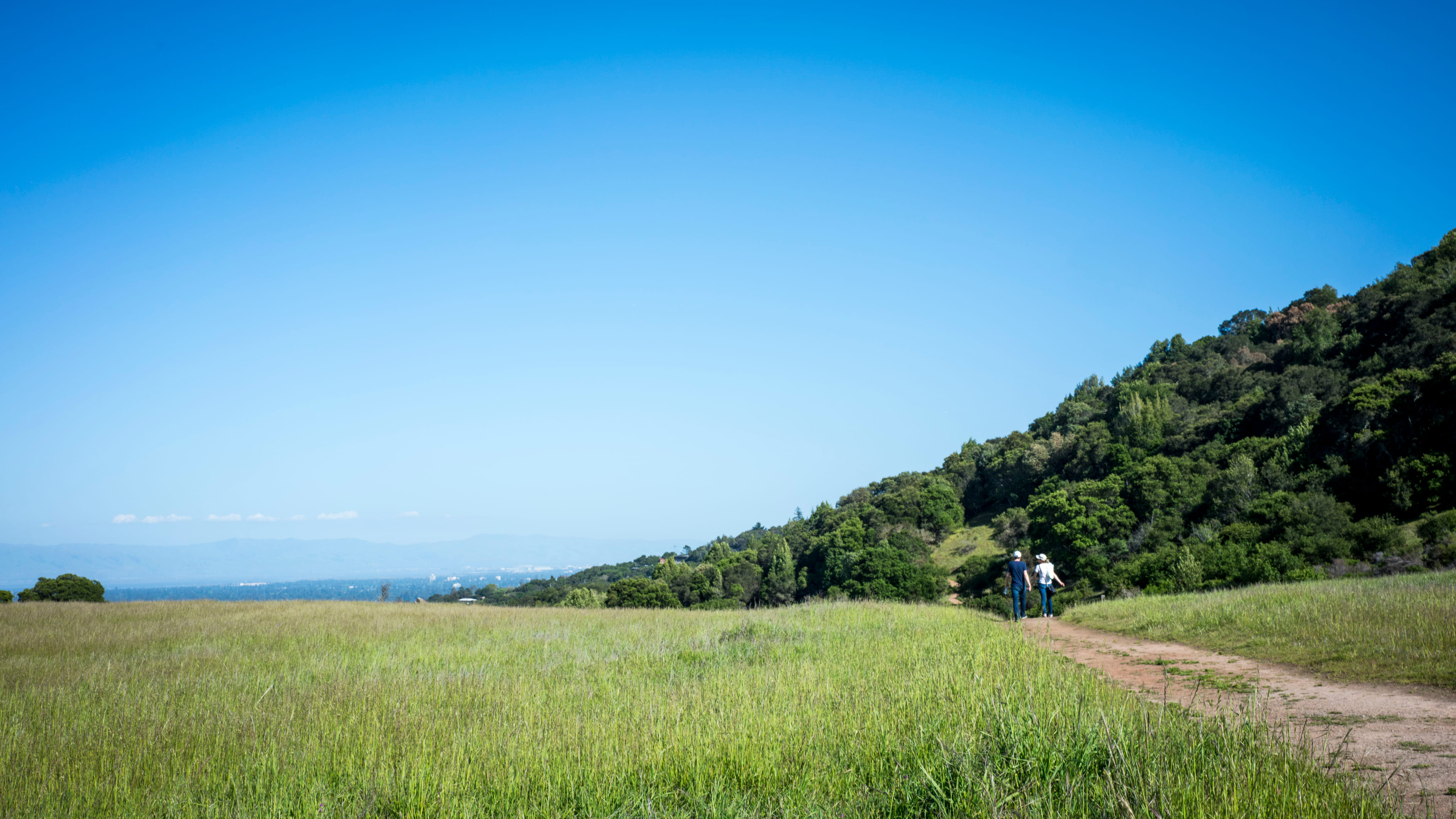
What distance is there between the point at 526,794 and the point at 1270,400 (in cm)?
6962

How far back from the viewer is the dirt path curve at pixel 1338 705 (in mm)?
4738

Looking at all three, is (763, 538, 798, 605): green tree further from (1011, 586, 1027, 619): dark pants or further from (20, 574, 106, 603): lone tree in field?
(1011, 586, 1027, 619): dark pants

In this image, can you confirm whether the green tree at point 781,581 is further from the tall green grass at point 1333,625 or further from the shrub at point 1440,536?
the tall green grass at point 1333,625

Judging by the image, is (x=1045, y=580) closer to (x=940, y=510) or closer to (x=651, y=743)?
(x=651, y=743)

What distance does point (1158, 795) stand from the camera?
3857mm

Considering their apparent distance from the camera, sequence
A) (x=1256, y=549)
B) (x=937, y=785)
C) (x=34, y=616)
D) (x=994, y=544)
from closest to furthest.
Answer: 1. (x=937, y=785)
2. (x=34, y=616)
3. (x=1256, y=549)
4. (x=994, y=544)

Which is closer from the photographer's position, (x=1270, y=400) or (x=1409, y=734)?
(x=1409, y=734)

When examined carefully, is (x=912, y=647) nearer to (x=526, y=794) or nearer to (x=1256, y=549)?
(x=526, y=794)

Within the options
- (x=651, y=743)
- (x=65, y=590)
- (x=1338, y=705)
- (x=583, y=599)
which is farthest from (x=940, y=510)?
(x=651, y=743)

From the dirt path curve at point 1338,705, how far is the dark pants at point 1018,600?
4.84m

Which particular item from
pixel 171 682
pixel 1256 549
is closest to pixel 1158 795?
pixel 171 682

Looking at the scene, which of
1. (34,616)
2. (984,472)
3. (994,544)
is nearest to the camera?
(34,616)

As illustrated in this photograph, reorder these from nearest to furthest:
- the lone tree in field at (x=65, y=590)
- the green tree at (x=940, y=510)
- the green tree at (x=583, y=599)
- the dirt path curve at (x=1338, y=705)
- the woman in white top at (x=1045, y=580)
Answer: the dirt path curve at (x=1338, y=705) < the woman in white top at (x=1045, y=580) < the lone tree in field at (x=65, y=590) < the green tree at (x=583, y=599) < the green tree at (x=940, y=510)

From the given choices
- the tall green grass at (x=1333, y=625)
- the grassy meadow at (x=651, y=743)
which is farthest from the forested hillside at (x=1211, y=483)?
the grassy meadow at (x=651, y=743)
